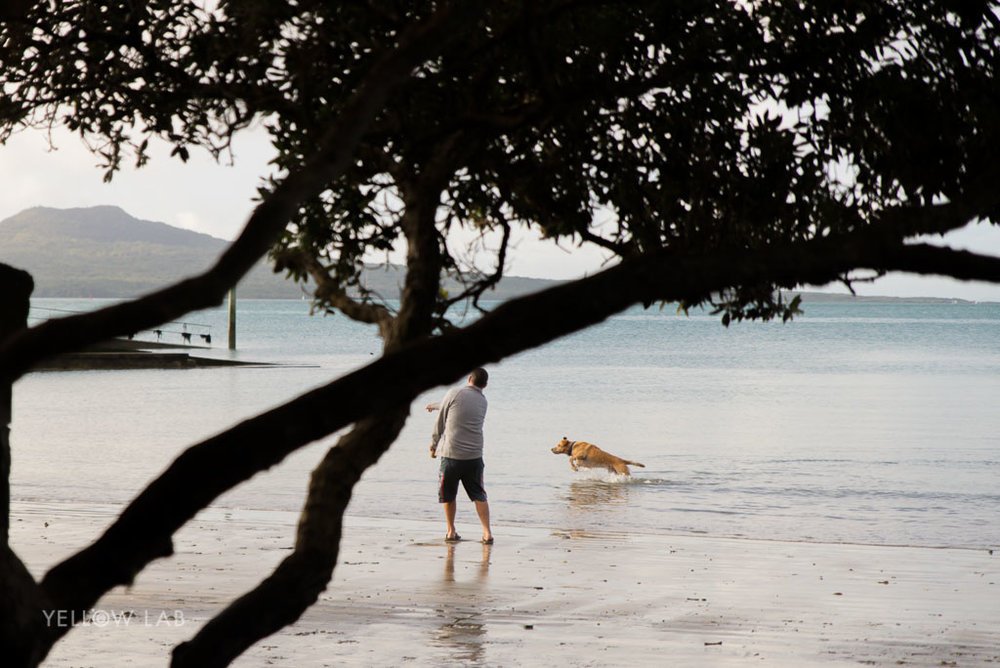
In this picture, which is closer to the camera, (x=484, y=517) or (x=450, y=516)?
(x=484, y=517)

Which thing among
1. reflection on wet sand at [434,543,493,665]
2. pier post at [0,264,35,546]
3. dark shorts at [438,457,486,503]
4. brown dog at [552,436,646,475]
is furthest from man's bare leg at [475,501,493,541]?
pier post at [0,264,35,546]

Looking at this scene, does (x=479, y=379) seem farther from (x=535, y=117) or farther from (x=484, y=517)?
(x=535, y=117)

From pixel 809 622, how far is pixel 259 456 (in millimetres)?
7432

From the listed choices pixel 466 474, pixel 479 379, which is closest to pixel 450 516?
pixel 466 474

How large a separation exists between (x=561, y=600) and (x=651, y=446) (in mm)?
17709

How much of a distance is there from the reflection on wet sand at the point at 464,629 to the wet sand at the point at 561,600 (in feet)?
0.06

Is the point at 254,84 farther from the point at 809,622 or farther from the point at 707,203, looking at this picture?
the point at 809,622

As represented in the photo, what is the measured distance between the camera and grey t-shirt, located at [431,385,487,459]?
522 inches

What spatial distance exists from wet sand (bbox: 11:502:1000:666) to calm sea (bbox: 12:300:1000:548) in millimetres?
2038

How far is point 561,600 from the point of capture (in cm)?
1061

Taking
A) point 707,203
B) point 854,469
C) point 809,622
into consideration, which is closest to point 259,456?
point 707,203

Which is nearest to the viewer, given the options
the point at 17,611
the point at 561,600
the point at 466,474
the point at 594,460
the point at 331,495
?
the point at 17,611

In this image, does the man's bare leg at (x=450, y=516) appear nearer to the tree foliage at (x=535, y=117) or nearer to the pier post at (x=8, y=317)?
the tree foliage at (x=535, y=117)

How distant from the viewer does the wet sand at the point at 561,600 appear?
8727 millimetres
